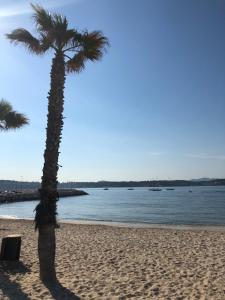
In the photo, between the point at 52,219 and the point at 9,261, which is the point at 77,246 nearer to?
the point at 9,261

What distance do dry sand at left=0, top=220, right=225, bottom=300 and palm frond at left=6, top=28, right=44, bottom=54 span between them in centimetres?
554

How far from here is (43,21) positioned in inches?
381

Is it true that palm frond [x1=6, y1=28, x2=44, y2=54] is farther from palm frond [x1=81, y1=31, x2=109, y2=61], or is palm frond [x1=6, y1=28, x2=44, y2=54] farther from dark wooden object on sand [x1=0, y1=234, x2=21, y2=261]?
dark wooden object on sand [x1=0, y1=234, x2=21, y2=261]

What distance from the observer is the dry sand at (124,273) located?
8859 mm

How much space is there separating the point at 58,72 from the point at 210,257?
804 cm

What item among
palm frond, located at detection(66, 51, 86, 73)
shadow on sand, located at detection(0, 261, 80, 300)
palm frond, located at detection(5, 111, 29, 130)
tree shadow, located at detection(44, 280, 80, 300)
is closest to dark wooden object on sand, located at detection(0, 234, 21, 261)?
shadow on sand, located at detection(0, 261, 80, 300)

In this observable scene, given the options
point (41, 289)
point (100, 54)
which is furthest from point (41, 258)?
point (100, 54)

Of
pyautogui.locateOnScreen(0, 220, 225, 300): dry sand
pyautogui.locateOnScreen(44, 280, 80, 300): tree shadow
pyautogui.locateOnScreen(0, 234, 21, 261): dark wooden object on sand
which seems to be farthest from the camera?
pyautogui.locateOnScreen(0, 234, 21, 261): dark wooden object on sand

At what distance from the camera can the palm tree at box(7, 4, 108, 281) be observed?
9297 millimetres

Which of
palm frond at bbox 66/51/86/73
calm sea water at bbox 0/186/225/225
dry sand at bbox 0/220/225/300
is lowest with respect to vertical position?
calm sea water at bbox 0/186/225/225

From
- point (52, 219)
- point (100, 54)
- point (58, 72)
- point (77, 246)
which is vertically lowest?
point (77, 246)

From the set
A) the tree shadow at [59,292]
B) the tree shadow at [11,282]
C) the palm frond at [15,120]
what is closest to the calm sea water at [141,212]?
the palm frond at [15,120]

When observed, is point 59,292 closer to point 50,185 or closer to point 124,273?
point 50,185

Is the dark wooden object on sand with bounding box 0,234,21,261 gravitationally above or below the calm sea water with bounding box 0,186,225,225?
above
